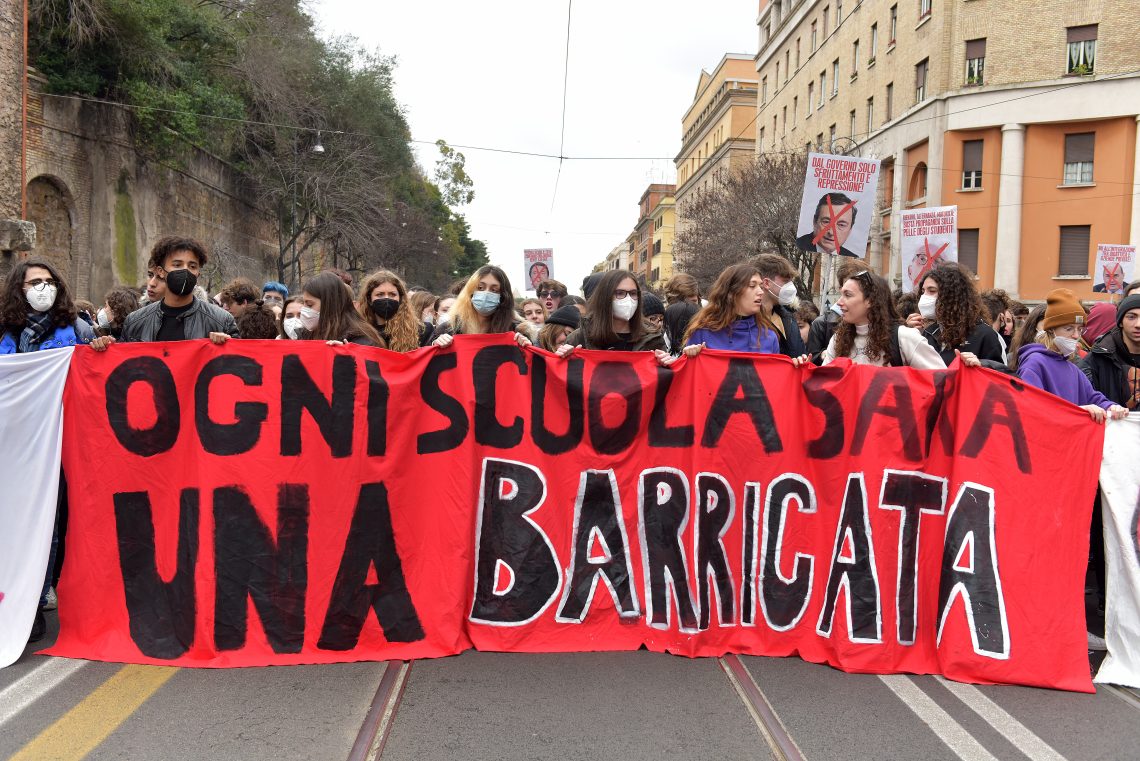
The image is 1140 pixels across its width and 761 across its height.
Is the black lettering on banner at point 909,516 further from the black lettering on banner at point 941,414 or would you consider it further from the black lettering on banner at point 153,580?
the black lettering on banner at point 153,580

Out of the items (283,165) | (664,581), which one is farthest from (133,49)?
(664,581)

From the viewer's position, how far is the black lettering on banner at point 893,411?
478cm

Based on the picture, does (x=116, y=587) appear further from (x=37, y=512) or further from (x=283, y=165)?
(x=283, y=165)

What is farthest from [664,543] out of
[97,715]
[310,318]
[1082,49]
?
[1082,49]

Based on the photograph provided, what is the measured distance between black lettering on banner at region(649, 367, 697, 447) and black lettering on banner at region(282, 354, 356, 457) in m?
1.55

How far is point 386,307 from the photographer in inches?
226

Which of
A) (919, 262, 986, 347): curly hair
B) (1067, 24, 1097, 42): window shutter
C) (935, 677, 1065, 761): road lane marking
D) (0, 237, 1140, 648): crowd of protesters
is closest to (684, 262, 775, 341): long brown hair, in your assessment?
(0, 237, 1140, 648): crowd of protesters

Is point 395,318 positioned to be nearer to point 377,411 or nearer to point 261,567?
point 377,411

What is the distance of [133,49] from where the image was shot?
21.6m

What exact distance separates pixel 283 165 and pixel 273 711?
108 ft

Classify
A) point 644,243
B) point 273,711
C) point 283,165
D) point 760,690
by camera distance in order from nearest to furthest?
point 273,711 → point 760,690 → point 283,165 → point 644,243

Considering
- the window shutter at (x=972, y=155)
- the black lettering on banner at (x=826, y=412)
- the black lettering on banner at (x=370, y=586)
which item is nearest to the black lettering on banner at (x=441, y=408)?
the black lettering on banner at (x=370, y=586)

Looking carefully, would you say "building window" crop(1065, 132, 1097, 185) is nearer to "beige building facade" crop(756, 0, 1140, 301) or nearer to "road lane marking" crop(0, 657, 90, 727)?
"beige building facade" crop(756, 0, 1140, 301)

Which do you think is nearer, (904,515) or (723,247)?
(904,515)
